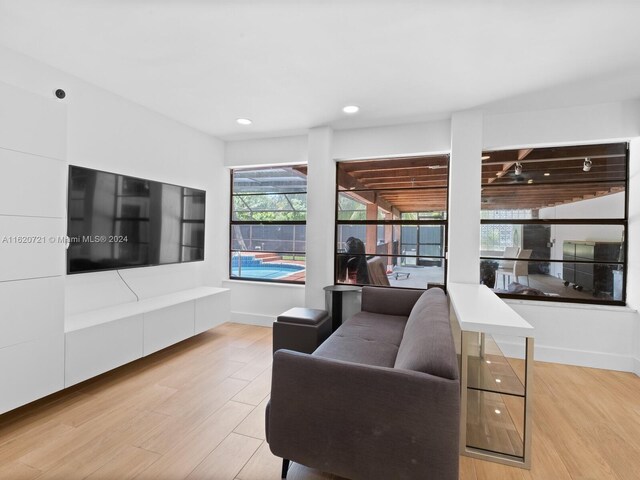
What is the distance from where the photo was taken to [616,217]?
3264 millimetres

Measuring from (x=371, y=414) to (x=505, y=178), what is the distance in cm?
326

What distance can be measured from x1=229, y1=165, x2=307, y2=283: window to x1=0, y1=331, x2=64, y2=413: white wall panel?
2.60 meters

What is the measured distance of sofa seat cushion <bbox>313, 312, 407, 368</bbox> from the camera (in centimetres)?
214

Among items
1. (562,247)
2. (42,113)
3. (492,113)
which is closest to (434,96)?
(492,113)

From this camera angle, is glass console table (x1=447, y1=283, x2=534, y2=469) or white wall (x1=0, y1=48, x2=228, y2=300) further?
white wall (x1=0, y1=48, x2=228, y2=300)

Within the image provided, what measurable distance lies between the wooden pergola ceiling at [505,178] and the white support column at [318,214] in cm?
38

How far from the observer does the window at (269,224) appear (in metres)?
4.43

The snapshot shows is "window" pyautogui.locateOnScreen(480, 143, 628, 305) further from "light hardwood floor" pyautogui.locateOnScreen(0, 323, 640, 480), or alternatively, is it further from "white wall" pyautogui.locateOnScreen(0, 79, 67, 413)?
"white wall" pyautogui.locateOnScreen(0, 79, 67, 413)

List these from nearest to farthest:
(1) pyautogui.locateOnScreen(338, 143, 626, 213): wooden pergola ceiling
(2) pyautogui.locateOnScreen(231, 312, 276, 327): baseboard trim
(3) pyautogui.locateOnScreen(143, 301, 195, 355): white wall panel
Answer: (3) pyautogui.locateOnScreen(143, 301, 195, 355): white wall panel → (1) pyautogui.locateOnScreen(338, 143, 626, 213): wooden pergola ceiling → (2) pyautogui.locateOnScreen(231, 312, 276, 327): baseboard trim

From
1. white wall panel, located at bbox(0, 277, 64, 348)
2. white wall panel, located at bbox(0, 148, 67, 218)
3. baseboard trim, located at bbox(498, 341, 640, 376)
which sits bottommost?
baseboard trim, located at bbox(498, 341, 640, 376)

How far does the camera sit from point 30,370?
209 centimetres

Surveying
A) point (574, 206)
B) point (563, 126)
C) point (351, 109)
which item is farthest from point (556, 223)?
point (351, 109)

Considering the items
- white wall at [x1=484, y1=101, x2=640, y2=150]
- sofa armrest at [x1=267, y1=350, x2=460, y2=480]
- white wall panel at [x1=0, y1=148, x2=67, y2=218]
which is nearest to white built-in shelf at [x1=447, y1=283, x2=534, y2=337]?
sofa armrest at [x1=267, y1=350, x2=460, y2=480]

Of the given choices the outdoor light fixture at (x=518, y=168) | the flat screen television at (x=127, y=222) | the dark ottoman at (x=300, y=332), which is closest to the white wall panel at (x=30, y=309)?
the flat screen television at (x=127, y=222)
